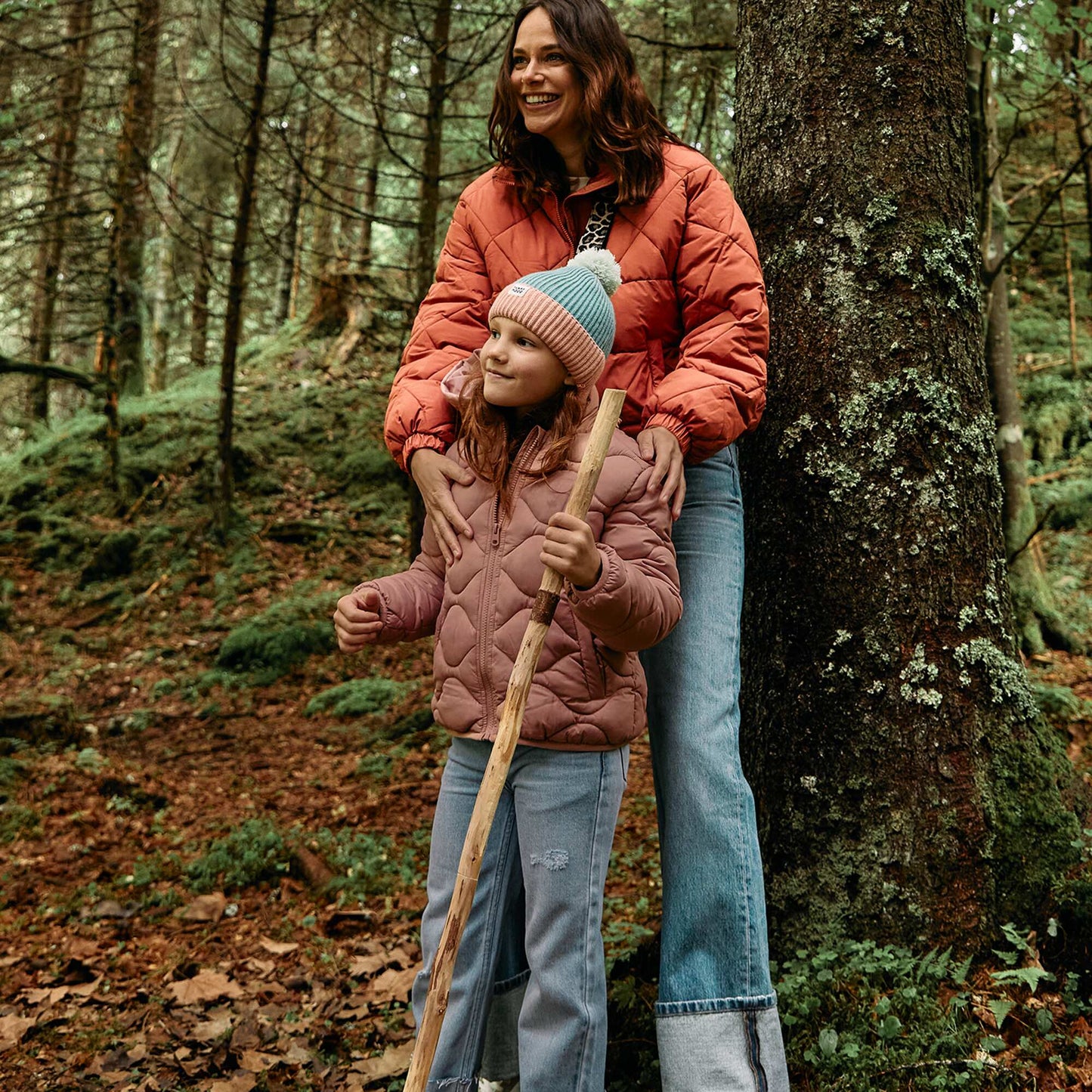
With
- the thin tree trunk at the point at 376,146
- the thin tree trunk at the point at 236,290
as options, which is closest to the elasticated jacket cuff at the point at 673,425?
the thin tree trunk at the point at 376,146

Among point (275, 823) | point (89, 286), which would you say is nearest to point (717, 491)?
point (275, 823)

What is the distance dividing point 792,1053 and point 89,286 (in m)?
13.9

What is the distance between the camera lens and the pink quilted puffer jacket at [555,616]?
236 centimetres

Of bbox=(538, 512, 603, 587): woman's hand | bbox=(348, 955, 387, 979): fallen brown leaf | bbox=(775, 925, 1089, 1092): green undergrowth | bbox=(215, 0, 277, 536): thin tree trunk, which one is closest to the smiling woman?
bbox=(538, 512, 603, 587): woman's hand

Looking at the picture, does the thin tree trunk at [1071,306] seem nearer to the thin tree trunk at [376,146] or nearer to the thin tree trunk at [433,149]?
the thin tree trunk at [433,149]

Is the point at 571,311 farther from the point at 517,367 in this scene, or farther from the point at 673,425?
the point at 673,425

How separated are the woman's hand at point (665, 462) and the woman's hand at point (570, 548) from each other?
0.38 m

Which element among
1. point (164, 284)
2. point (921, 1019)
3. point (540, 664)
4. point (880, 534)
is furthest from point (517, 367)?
point (164, 284)

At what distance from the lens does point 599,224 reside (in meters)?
2.82

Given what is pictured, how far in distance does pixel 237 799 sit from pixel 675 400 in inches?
179

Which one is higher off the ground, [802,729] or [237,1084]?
[802,729]

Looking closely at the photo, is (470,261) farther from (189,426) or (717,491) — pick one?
(189,426)

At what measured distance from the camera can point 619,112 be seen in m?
2.75

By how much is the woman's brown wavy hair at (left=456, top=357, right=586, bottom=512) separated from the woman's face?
0.72 meters
